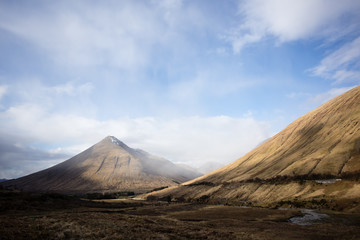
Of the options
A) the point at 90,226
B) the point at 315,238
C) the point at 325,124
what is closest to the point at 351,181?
the point at 315,238

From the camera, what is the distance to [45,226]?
103ft

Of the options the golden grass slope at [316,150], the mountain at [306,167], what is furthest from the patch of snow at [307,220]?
the golden grass slope at [316,150]

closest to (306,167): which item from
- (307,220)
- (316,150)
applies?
(316,150)

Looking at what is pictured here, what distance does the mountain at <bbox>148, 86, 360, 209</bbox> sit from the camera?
292ft

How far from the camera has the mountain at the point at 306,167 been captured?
88.9 m

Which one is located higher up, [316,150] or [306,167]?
[316,150]

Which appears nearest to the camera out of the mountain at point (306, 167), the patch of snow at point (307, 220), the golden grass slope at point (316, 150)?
the patch of snow at point (307, 220)

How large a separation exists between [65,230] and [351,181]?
98321 millimetres

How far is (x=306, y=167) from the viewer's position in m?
111

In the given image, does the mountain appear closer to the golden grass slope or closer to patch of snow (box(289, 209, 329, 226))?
the golden grass slope

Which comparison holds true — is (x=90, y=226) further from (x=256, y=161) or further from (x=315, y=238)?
(x=256, y=161)

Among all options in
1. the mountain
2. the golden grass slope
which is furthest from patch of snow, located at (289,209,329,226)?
the golden grass slope

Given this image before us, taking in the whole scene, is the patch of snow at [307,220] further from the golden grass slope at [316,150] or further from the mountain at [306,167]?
the golden grass slope at [316,150]

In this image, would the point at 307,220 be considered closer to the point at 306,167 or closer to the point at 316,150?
the point at 306,167
